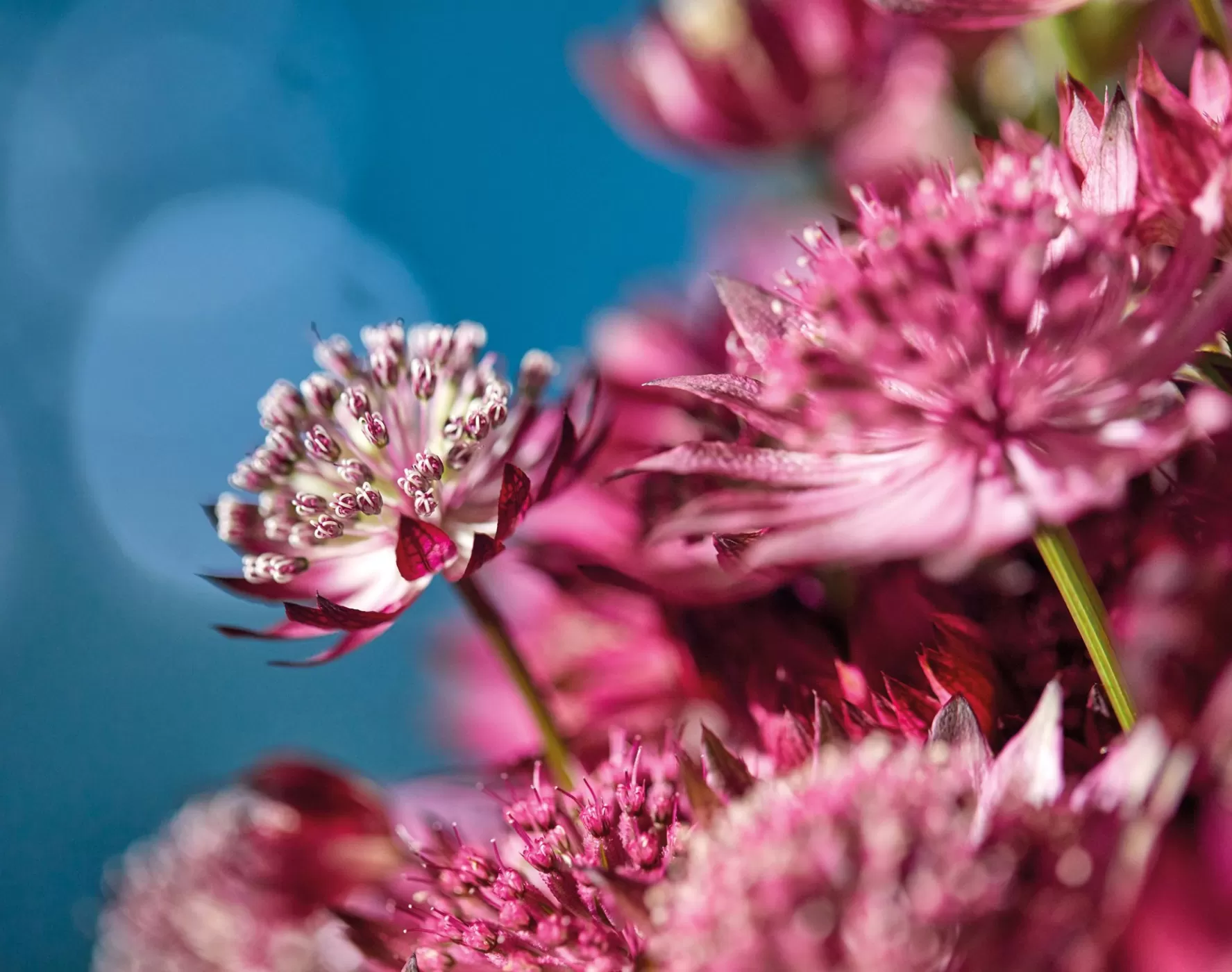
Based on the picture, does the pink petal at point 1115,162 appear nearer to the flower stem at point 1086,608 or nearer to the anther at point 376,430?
the flower stem at point 1086,608

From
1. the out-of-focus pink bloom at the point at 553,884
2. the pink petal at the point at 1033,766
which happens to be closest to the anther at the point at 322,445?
the out-of-focus pink bloom at the point at 553,884

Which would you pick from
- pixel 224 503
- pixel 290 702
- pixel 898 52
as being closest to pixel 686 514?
pixel 224 503

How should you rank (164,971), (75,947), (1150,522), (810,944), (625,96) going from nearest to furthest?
(810,944) < (1150,522) < (164,971) < (625,96) < (75,947)

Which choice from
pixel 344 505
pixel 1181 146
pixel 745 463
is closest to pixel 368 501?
pixel 344 505

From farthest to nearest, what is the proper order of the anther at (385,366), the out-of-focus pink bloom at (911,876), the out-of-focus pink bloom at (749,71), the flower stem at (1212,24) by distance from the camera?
the out-of-focus pink bloom at (749,71) < the anther at (385,366) < the flower stem at (1212,24) < the out-of-focus pink bloom at (911,876)

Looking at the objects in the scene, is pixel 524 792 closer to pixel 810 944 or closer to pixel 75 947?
pixel 810 944

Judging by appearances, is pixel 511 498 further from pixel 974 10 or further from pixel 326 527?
pixel 974 10
